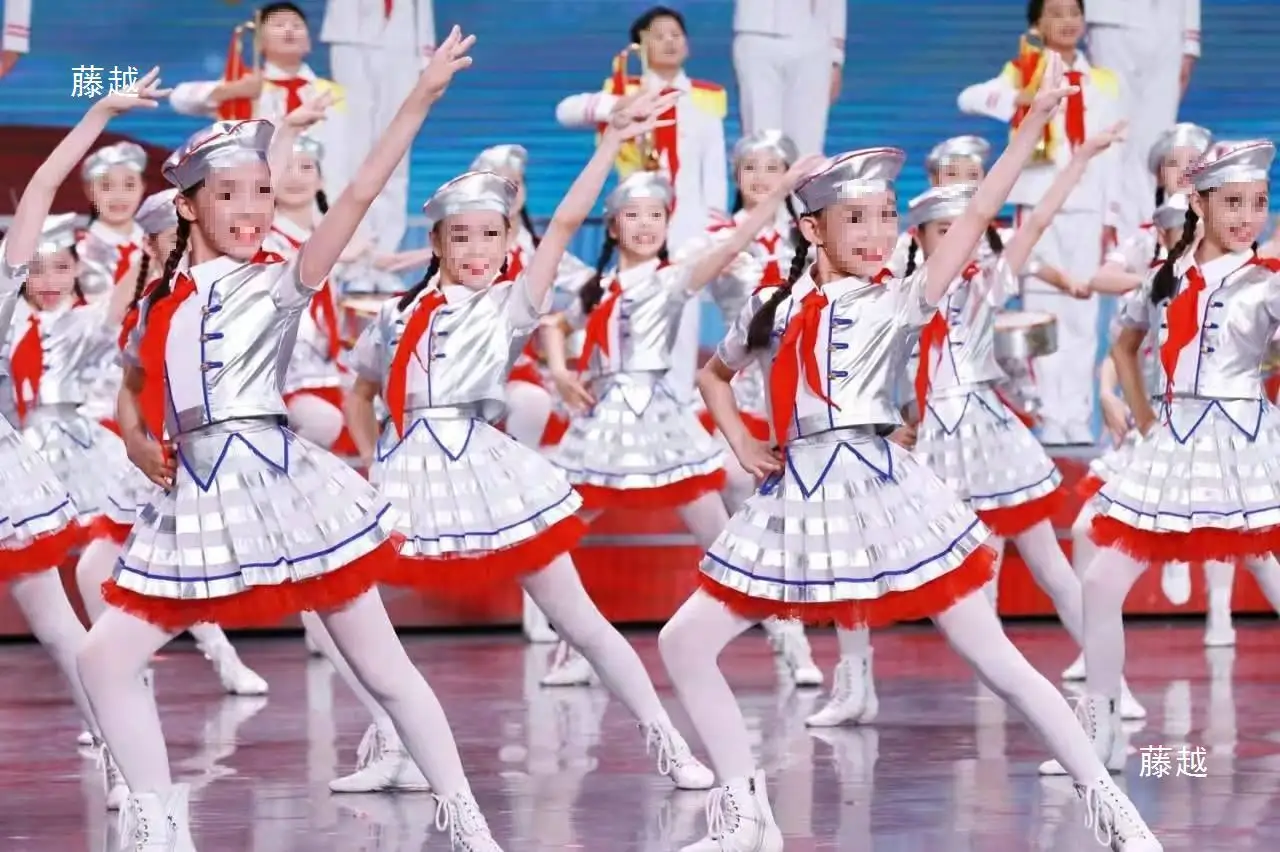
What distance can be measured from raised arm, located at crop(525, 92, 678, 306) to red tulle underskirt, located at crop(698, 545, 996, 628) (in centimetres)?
92

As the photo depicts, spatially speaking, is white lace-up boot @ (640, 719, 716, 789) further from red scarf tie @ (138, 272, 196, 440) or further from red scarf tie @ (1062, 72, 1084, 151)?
red scarf tie @ (1062, 72, 1084, 151)

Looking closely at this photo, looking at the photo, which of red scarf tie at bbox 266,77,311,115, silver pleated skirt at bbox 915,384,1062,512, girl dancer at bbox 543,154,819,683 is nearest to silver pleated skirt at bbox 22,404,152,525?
girl dancer at bbox 543,154,819,683

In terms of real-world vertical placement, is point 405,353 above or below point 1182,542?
above

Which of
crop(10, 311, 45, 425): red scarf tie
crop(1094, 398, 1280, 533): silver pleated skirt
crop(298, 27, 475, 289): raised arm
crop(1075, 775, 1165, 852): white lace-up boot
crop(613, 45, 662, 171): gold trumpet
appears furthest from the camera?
crop(613, 45, 662, 171): gold trumpet

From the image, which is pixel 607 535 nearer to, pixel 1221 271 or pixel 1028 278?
pixel 1028 278

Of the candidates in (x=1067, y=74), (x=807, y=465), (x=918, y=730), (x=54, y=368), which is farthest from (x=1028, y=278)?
(x=807, y=465)

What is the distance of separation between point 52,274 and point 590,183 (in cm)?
236

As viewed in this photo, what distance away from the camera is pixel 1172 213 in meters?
6.67

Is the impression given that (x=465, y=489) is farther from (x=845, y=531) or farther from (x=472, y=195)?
(x=845, y=531)

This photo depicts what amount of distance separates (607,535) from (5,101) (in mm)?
2860

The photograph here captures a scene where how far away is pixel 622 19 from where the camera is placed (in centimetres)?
959

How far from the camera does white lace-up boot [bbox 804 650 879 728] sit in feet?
21.1
